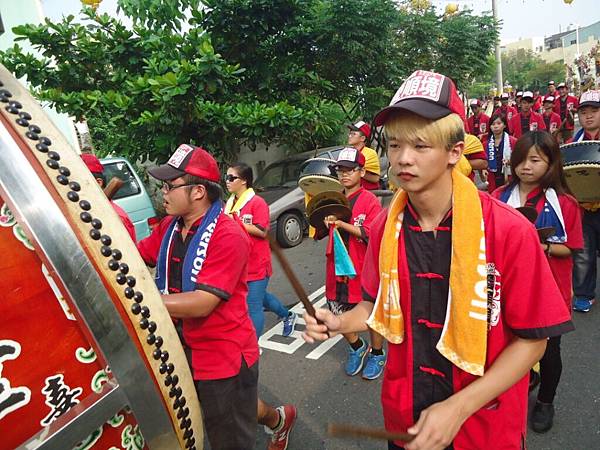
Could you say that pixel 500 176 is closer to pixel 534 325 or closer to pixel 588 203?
pixel 588 203

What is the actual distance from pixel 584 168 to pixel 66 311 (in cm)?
365

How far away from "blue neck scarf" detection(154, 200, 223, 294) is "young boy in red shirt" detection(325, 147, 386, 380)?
132 cm

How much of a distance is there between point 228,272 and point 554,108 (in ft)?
41.8

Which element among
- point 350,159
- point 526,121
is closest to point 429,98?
point 350,159

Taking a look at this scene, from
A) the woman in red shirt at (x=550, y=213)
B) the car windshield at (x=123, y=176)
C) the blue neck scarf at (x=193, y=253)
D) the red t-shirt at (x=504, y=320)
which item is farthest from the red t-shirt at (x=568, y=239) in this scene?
the car windshield at (x=123, y=176)

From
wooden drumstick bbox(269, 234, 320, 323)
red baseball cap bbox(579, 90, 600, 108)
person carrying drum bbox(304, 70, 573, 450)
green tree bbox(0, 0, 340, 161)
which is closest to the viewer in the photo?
person carrying drum bbox(304, 70, 573, 450)

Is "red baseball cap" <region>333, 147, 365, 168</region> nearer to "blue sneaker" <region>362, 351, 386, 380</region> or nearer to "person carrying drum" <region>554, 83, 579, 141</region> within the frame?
"blue sneaker" <region>362, 351, 386, 380</region>

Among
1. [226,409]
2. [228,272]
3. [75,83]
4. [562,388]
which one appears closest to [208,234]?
[228,272]

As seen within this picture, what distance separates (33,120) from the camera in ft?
3.45

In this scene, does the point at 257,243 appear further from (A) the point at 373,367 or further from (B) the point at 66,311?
(B) the point at 66,311

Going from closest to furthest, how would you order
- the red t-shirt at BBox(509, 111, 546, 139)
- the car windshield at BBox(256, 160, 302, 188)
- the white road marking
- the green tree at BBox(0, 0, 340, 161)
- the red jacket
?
the white road marking → the green tree at BBox(0, 0, 340, 161) → the car windshield at BBox(256, 160, 302, 188) → the red t-shirt at BBox(509, 111, 546, 139) → the red jacket

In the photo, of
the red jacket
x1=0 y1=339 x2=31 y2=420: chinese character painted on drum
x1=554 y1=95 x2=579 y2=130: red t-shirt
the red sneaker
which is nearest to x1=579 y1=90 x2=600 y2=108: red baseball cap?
the red sneaker

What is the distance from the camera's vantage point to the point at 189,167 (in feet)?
7.53

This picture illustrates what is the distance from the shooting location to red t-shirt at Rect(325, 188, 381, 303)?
3.39m
